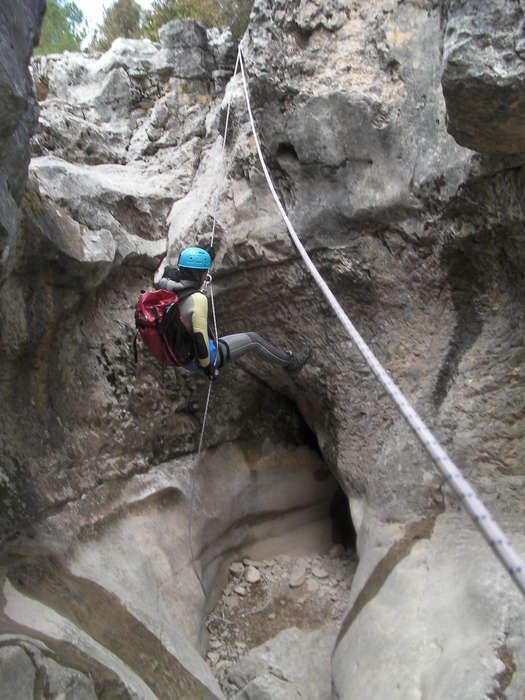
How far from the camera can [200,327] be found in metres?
4.32

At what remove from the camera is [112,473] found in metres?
4.92

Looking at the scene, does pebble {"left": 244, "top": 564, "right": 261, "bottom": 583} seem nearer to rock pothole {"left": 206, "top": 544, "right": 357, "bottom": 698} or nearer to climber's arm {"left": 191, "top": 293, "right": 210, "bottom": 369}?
rock pothole {"left": 206, "top": 544, "right": 357, "bottom": 698}

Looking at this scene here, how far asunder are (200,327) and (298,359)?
112 cm

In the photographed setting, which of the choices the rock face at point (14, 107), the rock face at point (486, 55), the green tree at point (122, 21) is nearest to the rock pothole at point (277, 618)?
the rock face at point (14, 107)

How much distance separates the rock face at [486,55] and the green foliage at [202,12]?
6.12 m

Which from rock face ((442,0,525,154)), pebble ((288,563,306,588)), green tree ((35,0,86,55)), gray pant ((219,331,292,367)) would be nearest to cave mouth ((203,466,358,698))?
pebble ((288,563,306,588))

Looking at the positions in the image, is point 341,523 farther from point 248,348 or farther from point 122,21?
point 122,21

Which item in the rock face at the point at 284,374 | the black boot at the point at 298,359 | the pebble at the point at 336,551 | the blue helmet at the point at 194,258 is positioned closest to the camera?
the rock face at the point at 284,374

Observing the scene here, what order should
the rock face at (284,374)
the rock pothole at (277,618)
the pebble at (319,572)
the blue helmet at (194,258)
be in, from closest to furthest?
the rock face at (284,374), the blue helmet at (194,258), the rock pothole at (277,618), the pebble at (319,572)

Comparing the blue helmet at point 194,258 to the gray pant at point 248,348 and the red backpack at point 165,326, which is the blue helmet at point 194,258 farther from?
the gray pant at point 248,348

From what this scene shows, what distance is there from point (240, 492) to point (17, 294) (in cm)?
282

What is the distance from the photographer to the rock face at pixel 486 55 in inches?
116

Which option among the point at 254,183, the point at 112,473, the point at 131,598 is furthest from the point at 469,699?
the point at 254,183

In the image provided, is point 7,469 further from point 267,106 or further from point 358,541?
point 267,106
